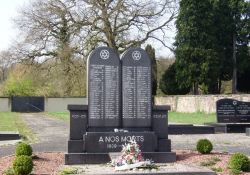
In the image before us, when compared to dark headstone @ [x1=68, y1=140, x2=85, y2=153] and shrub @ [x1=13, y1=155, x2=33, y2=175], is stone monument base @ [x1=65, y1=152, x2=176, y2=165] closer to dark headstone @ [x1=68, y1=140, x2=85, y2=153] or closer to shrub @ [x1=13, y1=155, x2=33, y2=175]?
dark headstone @ [x1=68, y1=140, x2=85, y2=153]

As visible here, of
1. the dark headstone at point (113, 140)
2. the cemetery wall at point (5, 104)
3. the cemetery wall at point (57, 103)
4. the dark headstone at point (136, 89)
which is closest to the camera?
the dark headstone at point (113, 140)

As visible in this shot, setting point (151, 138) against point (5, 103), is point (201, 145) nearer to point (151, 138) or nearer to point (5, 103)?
point (151, 138)

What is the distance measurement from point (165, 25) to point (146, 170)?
37379 millimetres

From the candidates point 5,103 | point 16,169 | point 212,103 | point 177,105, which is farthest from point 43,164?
point 5,103

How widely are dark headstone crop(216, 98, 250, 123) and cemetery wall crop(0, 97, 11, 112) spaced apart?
4002 centimetres

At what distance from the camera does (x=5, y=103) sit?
5959cm

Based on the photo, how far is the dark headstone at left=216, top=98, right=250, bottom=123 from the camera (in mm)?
24281

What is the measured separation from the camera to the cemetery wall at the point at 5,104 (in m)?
59.3

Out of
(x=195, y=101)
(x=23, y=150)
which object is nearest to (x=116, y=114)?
(x=23, y=150)

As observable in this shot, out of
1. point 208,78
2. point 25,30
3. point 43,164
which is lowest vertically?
point 43,164

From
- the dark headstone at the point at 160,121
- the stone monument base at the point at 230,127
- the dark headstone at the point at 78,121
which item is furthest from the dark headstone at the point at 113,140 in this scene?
the stone monument base at the point at 230,127

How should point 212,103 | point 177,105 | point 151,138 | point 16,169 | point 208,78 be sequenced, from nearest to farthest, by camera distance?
point 16,169
point 151,138
point 212,103
point 208,78
point 177,105

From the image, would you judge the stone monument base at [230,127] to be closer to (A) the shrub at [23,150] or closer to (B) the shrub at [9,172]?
(A) the shrub at [23,150]

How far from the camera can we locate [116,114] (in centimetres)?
1341
